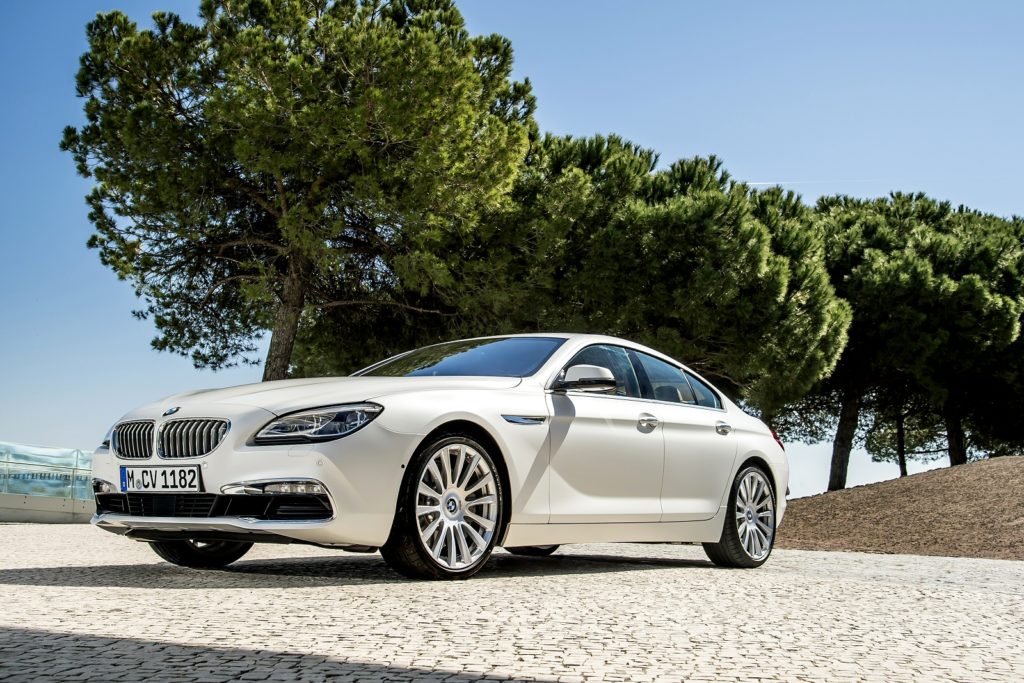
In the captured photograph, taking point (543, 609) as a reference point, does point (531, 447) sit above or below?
above

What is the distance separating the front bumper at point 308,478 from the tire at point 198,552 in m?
1.42

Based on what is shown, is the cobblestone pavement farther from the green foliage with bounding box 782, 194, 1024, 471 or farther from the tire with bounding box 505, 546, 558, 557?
the green foliage with bounding box 782, 194, 1024, 471

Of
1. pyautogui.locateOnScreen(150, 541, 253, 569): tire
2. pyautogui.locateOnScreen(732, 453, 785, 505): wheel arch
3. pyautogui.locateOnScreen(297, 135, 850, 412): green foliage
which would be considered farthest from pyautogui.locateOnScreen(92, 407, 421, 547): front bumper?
pyautogui.locateOnScreen(297, 135, 850, 412): green foliage

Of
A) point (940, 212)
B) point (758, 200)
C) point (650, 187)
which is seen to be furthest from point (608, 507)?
point (940, 212)

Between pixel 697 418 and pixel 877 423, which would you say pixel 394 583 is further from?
pixel 877 423

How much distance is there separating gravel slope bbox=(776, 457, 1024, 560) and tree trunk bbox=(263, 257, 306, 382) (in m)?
10.8

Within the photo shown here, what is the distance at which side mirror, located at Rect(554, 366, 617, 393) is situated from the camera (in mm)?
6762

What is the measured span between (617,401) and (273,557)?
11.3 feet


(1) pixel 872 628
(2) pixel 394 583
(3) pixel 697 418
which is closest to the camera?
(1) pixel 872 628

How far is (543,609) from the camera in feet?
17.7

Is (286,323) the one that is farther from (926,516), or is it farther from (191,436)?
(191,436)

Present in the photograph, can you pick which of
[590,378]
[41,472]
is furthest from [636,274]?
[590,378]

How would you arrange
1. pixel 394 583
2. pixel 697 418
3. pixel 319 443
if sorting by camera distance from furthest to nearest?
pixel 697 418 < pixel 394 583 < pixel 319 443

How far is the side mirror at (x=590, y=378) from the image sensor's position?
6762 millimetres
